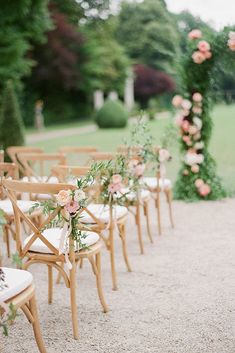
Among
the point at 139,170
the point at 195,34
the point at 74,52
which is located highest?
the point at 74,52

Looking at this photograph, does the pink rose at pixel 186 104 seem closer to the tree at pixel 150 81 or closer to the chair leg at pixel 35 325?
the chair leg at pixel 35 325

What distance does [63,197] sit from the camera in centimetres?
341

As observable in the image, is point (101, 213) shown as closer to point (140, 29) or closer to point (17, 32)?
point (17, 32)

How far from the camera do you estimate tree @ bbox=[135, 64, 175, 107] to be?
42250mm

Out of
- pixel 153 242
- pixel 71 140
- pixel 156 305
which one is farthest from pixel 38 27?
pixel 156 305

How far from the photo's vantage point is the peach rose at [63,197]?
3408mm

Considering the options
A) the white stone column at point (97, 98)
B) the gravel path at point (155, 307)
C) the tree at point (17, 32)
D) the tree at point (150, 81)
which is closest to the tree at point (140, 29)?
the tree at point (150, 81)

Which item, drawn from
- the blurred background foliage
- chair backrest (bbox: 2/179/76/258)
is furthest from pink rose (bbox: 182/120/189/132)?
the blurred background foliage

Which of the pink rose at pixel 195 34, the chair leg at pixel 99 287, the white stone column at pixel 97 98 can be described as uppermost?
the pink rose at pixel 195 34

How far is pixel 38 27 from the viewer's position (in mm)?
19891

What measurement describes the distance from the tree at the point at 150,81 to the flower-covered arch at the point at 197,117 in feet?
113

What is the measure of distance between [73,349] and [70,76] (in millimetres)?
27553

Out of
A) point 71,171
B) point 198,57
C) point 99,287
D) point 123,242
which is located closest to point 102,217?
point 123,242

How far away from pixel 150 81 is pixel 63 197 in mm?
39870
